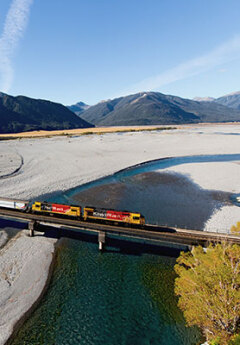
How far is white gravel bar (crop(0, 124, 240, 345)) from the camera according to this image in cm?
2853

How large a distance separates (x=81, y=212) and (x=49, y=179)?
3770 centimetres

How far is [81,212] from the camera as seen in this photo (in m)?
40.9

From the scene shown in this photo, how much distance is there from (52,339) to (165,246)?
23913 millimetres

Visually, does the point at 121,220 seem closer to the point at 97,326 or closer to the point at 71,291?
the point at 71,291

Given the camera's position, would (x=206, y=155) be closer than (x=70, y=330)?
No

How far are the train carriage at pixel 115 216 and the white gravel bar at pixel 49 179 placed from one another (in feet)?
30.9

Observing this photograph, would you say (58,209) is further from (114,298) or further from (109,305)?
(109,305)

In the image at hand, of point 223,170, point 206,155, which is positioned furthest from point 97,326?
point 206,155

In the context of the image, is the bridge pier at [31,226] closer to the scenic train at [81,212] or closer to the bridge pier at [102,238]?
the scenic train at [81,212]

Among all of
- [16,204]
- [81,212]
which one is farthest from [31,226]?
[81,212]

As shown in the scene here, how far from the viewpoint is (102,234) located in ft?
121

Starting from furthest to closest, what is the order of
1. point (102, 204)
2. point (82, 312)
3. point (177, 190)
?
point (177, 190) → point (102, 204) → point (82, 312)

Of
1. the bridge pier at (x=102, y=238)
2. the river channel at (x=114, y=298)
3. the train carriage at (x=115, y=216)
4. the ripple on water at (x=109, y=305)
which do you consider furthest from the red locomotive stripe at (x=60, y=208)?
the bridge pier at (x=102, y=238)

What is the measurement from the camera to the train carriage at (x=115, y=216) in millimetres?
37750
